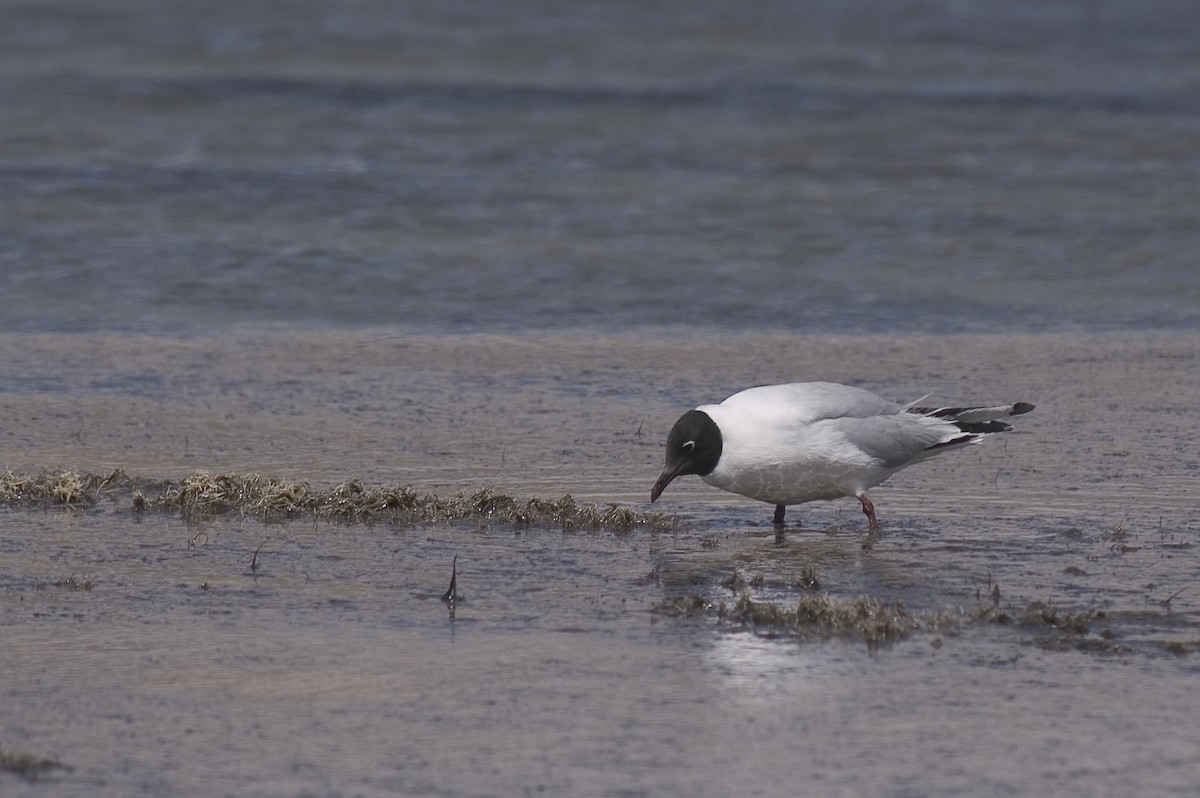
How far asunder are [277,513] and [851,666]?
9.89ft

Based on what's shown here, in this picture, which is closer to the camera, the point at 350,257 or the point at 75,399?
the point at 75,399

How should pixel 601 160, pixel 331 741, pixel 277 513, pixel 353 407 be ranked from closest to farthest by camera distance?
pixel 331 741, pixel 277 513, pixel 353 407, pixel 601 160

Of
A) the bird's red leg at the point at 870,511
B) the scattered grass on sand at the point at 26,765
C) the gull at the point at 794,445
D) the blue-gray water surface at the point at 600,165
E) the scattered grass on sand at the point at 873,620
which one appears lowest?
the scattered grass on sand at the point at 26,765

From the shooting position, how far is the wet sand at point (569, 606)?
539 centimetres

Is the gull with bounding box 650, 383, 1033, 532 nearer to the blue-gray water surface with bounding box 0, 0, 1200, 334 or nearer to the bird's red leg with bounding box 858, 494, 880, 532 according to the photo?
the bird's red leg with bounding box 858, 494, 880, 532

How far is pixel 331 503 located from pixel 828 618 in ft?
8.38

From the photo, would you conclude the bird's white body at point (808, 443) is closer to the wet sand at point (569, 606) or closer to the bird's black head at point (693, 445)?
the bird's black head at point (693, 445)

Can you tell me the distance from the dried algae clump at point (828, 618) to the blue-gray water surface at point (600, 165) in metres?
6.73

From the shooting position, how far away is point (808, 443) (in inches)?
324

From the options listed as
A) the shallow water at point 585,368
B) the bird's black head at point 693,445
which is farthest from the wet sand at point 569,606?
the bird's black head at point 693,445

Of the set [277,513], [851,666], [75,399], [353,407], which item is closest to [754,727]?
[851,666]

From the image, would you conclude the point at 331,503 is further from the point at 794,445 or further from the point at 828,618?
the point at 828,618

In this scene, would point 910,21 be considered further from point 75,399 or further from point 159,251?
point 75,399

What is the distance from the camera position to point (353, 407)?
1071 centimetres
